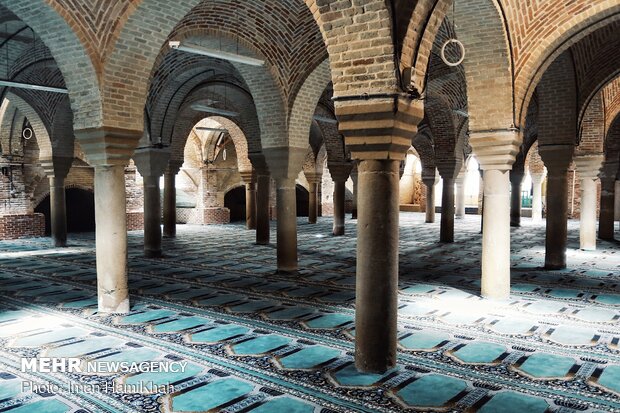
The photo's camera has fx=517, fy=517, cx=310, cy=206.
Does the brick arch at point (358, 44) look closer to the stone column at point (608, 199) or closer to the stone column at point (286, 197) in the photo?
the stone column at point (286, 197)

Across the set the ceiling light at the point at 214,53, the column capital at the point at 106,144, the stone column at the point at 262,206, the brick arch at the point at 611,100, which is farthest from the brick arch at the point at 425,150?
the column capital at the point at 106,144

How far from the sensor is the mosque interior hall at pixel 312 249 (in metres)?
4.21

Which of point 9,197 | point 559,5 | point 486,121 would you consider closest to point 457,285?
point 486,121

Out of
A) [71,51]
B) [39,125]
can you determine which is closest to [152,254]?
[39,125]

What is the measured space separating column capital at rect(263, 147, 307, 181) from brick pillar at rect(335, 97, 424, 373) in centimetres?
462

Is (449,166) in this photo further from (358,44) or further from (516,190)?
(358,44)

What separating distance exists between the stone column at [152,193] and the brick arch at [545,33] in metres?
7.86

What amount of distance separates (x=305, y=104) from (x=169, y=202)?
24.6ft

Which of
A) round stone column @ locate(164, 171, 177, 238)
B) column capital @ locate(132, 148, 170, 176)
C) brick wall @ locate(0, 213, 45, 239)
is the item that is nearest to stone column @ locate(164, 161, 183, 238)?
round stone column @ locate(164, 171, 177, 238)

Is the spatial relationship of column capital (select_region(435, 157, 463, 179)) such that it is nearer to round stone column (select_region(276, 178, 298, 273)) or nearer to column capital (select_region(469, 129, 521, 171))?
round stone column (select_region(276, 178, 298, 273))

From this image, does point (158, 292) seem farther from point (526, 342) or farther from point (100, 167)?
point (526, 342)

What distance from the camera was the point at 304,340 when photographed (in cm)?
532

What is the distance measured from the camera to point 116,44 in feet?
20.4

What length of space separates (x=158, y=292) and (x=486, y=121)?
5308mm
